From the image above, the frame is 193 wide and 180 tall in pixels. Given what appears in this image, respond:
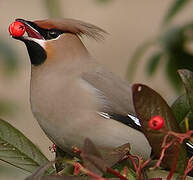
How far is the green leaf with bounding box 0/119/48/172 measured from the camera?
5.93 ft

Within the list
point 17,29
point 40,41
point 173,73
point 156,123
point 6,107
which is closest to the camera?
point 156,123

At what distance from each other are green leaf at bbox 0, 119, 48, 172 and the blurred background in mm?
326

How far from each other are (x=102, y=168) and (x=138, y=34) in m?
5.44

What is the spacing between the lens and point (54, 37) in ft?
7.31

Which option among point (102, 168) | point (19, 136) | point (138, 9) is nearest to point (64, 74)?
point (19, 136)

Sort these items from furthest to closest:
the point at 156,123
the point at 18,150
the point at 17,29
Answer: the point at 17,29, the point at 18,150, the point at 156,123

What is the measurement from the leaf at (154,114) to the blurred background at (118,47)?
28.9 inches

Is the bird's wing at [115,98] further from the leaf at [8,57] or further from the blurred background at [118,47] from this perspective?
the leaf at [8,57]

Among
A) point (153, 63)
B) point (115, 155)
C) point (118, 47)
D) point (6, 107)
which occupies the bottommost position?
point (118, 47)

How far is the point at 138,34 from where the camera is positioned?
22.0 feet

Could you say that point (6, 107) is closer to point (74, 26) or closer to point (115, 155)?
point (74, 26)

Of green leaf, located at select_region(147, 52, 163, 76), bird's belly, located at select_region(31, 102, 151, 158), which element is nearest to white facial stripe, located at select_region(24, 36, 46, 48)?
bird's belly, located at select_region(31, 102, 151, 158)

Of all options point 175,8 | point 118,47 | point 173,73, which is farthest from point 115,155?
point 118,47

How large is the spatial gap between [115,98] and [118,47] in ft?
13.9
